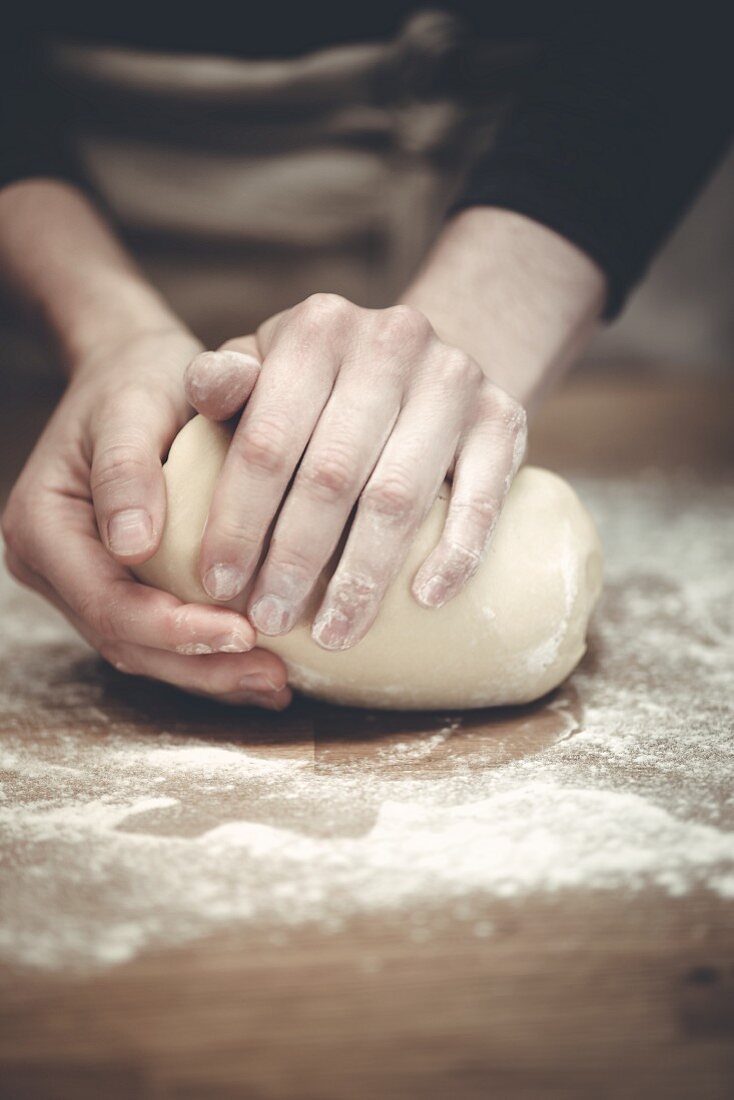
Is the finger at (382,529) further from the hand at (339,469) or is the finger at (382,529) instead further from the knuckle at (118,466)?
the knuckle at (118,466)

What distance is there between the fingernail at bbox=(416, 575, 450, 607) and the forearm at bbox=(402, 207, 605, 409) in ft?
1.24

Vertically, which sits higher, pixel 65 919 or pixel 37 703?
pixel 65 919

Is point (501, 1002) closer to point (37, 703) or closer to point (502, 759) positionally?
point (502, 759)

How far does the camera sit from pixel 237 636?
94cm

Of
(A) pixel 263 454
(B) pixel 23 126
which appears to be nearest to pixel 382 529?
Result: (A) pixel 263 454

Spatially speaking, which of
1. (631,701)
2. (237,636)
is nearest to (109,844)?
(237,636)

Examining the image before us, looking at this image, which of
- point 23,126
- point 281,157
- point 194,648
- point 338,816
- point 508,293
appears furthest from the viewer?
point 281,157

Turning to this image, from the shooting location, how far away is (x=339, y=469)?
0.89 meters

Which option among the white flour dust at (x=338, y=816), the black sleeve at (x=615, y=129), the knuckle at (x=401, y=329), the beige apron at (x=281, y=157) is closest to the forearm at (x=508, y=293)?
the black sleeve at (x=615, y=129)

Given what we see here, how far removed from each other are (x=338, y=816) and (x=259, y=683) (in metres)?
0.20

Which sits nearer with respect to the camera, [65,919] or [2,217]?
[65,919]

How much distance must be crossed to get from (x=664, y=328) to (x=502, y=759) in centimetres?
180

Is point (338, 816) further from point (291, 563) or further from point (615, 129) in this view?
point (615, 129)

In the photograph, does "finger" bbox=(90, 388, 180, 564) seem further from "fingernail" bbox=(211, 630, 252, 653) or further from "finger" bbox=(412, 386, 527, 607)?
"finger" bbox=(412, 386, 527, 607)
